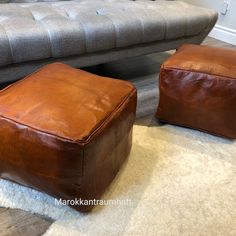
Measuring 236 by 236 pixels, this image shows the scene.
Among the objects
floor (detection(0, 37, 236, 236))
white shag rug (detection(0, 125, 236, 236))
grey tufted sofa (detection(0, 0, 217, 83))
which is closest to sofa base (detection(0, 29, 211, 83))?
grey tufted sofa (detection(0, 0, 217, 83))

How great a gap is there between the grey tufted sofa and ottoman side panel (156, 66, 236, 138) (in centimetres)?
40

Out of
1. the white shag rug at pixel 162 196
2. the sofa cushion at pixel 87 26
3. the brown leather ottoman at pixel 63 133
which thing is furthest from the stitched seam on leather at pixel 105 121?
the sofa cushion at pixel 87 26

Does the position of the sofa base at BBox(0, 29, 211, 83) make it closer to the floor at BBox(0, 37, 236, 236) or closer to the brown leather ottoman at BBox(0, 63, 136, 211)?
the floor at BBox(0, 37, 236, 236)

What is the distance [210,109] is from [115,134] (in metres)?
0.58

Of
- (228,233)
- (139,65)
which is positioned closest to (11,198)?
(228,233)

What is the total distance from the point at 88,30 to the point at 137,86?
0.56 m

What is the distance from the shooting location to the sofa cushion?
1338 mm

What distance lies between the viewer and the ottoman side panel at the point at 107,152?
2.98 feet

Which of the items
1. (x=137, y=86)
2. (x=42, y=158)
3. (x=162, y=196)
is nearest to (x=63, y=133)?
(x=42, y=158)

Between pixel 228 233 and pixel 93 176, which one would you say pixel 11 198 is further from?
pixel 228 233

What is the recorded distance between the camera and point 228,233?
1.00 meters

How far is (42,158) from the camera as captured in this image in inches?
35.1

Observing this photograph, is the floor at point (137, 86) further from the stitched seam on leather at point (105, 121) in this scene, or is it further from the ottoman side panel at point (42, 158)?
the stitched seam on leather at point (105, 121)

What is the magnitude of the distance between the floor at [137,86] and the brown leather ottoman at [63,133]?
11 cm
